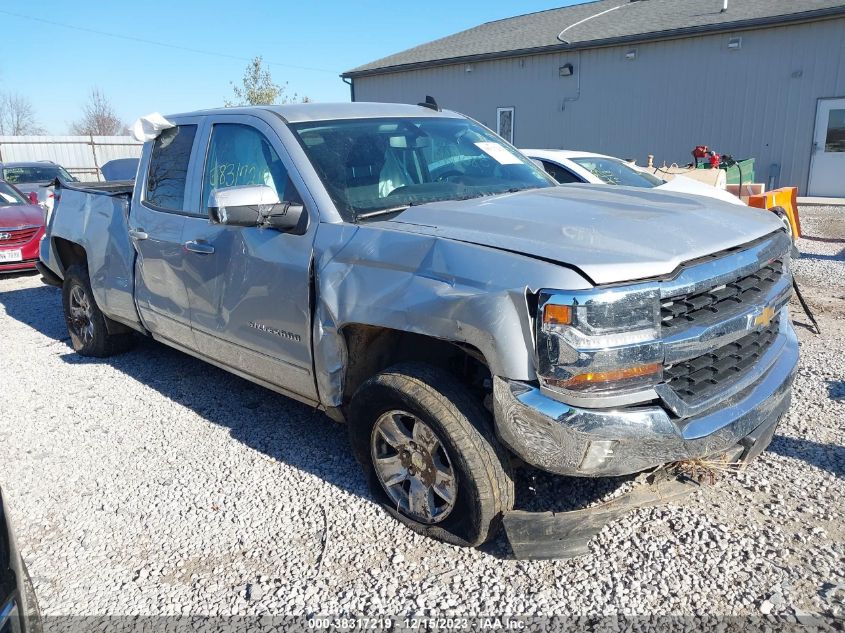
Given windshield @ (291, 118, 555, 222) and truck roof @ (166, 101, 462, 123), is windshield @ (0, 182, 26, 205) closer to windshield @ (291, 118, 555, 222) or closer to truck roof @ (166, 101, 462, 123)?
truck roof @ (166, 101, 462, 123)

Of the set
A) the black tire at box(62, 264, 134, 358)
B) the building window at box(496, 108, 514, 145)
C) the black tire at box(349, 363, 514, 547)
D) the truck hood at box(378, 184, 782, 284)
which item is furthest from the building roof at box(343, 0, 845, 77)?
the black tire at box(349, 363, 514, 547)

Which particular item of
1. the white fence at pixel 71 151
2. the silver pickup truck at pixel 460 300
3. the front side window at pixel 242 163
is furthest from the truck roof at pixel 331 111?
the white fence at pixel 71 151

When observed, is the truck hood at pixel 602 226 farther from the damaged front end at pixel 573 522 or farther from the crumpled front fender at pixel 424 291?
the damaged front end at pixel 573 522

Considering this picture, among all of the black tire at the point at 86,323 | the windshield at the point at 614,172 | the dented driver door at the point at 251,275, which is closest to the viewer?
the dented driver door at the point at 251,275

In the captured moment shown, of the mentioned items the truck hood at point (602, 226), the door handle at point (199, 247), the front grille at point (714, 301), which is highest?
the truck hood at point (602, 226)

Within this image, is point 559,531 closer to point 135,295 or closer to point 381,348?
point 381,348

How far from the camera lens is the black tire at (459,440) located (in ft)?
8.99

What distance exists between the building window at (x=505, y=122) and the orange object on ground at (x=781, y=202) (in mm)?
13336

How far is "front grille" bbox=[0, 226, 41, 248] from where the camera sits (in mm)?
9773

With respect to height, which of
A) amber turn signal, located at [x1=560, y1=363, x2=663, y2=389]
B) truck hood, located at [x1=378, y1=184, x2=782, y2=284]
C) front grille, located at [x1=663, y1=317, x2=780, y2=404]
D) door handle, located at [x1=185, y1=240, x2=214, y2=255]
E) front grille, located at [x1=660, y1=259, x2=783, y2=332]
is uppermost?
truck hood, located at [x1=378, y1=184, x2=782, y2=284]

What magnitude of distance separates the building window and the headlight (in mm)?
20392

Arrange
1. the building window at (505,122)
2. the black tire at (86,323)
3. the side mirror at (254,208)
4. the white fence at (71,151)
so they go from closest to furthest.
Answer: the side mirror at (254,208) → the black tire at (86,323) → the building window at (505,122) → the white fence at (71,151)

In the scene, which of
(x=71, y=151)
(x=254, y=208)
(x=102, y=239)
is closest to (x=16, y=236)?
(x=102, y=239)

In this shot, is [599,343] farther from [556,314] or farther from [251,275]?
[251,275]
